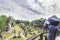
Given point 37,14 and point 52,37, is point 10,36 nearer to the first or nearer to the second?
point 52,37

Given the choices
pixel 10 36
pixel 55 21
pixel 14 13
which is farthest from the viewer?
pixel 14 13

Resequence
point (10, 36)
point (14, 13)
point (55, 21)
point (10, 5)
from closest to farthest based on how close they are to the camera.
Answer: point (55, 21) < point (10, 36) < point (14, 13) < point (10, 5)

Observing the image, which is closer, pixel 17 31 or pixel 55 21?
pixel 55 21

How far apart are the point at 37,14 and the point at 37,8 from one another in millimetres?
3843

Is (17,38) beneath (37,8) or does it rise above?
beneath

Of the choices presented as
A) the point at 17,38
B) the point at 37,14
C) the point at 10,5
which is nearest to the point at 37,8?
the point at 37,14

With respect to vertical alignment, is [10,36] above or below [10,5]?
below

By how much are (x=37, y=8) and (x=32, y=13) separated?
12.6 feet

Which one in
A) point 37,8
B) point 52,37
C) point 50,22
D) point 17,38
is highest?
point 37,8

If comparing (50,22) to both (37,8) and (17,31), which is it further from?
(37,8)

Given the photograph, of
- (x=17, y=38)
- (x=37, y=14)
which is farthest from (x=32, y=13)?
(x=17, y=38)

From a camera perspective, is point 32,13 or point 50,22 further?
point 32,13

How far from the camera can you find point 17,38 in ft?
49.0

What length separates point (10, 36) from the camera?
14.4 m
